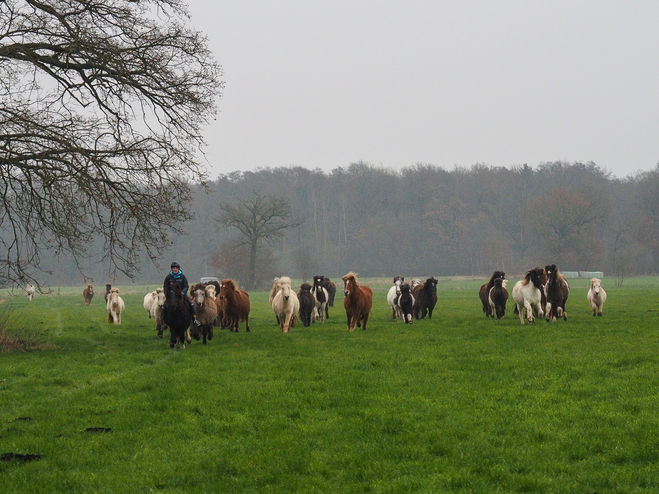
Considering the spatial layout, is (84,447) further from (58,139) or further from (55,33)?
(55,33)

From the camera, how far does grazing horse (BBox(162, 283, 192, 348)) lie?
16.4m

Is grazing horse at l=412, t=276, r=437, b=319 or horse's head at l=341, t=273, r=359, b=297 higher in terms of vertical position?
horse's head at l=341, t=273, r=359, b=297

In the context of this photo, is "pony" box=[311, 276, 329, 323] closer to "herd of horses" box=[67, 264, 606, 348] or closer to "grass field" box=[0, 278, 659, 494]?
"herd of horses" box=[67, 264, 606, 348]

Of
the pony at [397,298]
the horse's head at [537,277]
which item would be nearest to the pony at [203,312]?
the pony at [397,298]

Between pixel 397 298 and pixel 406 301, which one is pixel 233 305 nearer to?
pixel 406 301

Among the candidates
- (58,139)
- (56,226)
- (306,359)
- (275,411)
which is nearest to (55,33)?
(58,139)

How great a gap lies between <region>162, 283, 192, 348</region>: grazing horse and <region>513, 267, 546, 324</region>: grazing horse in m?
9.98

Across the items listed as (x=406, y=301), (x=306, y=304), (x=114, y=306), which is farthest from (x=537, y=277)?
(x=114, y=306)

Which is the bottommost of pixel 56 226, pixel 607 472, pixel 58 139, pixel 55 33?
pixel 607 472

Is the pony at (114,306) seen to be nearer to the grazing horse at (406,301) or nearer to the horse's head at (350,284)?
the horse's head at (350,284)

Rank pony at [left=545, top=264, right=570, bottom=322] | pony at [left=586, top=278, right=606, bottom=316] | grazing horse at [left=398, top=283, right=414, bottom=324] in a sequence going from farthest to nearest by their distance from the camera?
pony at [left=586, top=278, right=606, bottom=316]
grazing horse at [left=398, top=283, right=414, bottom=324]
pony at [left=545, top=264, right=570, bottom=322]

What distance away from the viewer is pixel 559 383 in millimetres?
10516

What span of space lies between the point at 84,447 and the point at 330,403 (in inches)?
133

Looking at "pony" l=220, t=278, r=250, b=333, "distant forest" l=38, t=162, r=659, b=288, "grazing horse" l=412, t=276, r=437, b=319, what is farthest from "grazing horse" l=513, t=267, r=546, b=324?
"distant forest" l=38, t=162, r=659, b=288
